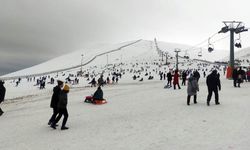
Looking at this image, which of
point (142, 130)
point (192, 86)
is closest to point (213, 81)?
point (192, 86)

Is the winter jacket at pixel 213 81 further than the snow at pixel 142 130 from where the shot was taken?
Yes

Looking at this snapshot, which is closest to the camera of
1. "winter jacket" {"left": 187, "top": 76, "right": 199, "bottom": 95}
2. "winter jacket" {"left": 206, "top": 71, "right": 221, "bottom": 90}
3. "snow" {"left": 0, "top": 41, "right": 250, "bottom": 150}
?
"snow" {"left": 0, "top": 41, "right": 250, "bottom": 150}

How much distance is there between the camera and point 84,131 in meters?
10.5

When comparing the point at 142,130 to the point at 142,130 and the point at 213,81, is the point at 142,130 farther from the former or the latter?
the point at 213,81

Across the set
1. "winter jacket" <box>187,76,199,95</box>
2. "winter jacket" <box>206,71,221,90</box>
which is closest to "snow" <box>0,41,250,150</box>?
"winter jacket" <box>187,76,199,95</box>

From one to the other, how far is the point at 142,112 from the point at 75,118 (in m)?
3.16

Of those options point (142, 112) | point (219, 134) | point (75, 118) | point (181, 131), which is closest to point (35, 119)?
point (75, 118)

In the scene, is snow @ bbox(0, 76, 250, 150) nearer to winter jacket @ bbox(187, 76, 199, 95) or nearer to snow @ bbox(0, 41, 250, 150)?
snow @ bbox(0, 41, 250, 150)

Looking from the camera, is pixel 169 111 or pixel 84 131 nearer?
pixel 84 131

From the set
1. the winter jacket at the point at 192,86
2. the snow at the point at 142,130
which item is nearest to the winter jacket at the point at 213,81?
the winter jacket at the point at 192,86

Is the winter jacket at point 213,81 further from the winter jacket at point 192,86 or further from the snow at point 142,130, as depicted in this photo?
the snow at point 142,130

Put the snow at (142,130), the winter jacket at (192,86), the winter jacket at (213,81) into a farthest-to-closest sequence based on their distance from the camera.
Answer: the winter jacket at (192,86)
the winter jacket at (213,81)
the snow at (142,130)

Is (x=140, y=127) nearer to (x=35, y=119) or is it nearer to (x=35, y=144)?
(x=35, y=144)

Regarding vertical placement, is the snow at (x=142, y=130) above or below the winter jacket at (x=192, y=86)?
below
